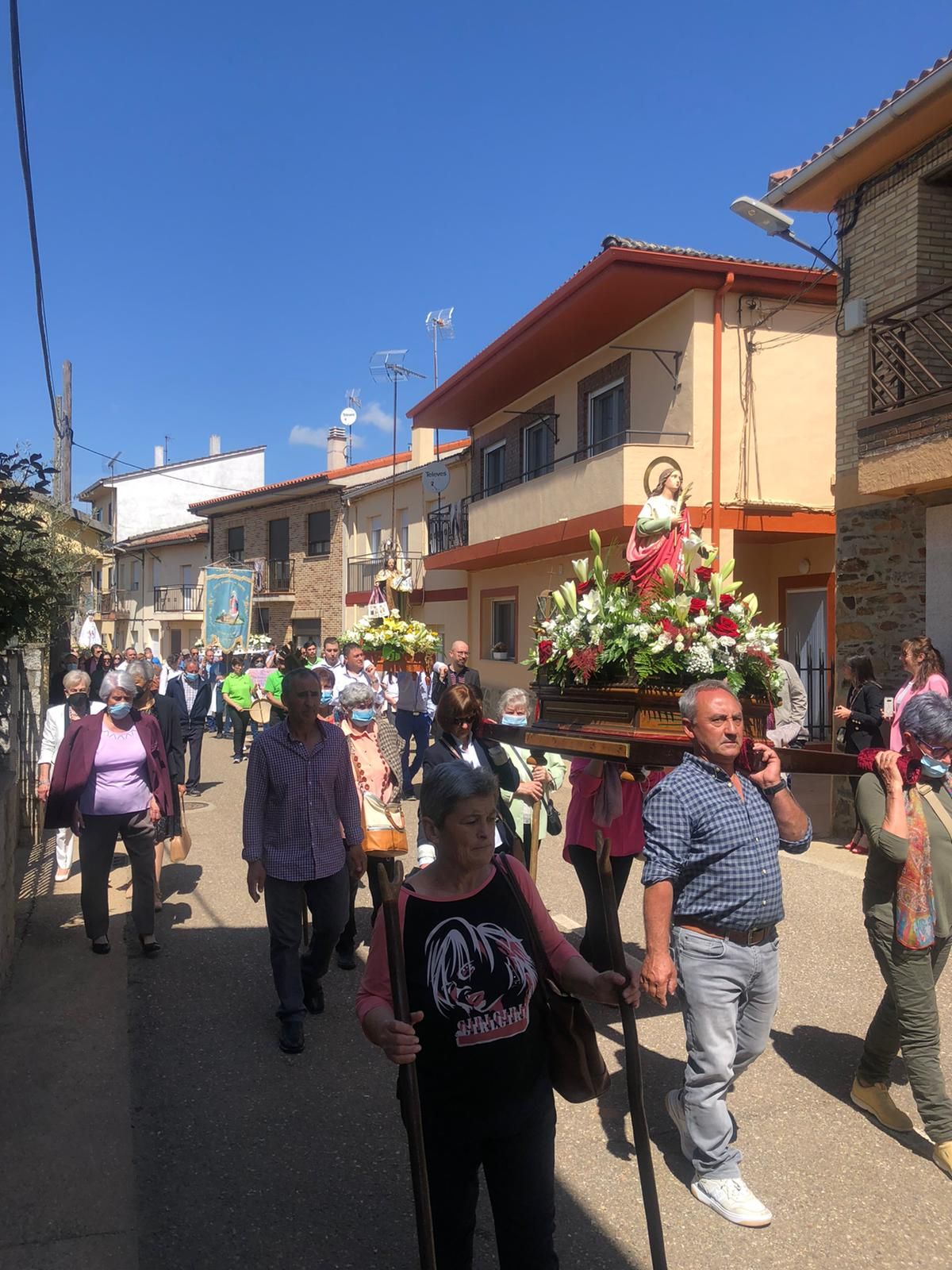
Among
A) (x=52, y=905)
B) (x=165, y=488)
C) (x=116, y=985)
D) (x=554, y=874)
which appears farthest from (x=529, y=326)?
(x=165, y=488)

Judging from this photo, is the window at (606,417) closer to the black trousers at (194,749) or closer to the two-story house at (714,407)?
the two-story house at (714,407)

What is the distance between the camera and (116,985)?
18.4 ft

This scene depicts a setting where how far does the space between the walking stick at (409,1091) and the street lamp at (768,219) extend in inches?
375

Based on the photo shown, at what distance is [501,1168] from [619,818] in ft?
8.60

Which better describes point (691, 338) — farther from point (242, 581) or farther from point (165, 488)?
point (165, 488)

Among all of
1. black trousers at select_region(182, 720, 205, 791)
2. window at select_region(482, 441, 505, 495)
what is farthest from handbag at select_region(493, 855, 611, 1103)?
window at select_region(482, 441, 505, 495)

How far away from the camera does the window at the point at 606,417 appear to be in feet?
52.9

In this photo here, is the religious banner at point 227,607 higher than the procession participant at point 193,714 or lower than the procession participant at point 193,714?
higher

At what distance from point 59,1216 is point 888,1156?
3.01 m

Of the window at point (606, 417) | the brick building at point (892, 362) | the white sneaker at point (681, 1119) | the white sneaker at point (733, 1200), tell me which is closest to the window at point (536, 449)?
the window at point (606, 417)

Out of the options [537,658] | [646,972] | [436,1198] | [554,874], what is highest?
[537,658]

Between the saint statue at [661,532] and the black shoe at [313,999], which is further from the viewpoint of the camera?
the black shoe at [313,999]

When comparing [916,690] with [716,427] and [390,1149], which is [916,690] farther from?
[716,427]

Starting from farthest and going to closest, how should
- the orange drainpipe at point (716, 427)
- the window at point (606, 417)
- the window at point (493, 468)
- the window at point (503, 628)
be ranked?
the window at point (493, 468), the window at point (503, 628), the window at point (606, 417), the orange drainpipe at point (716, 427)
